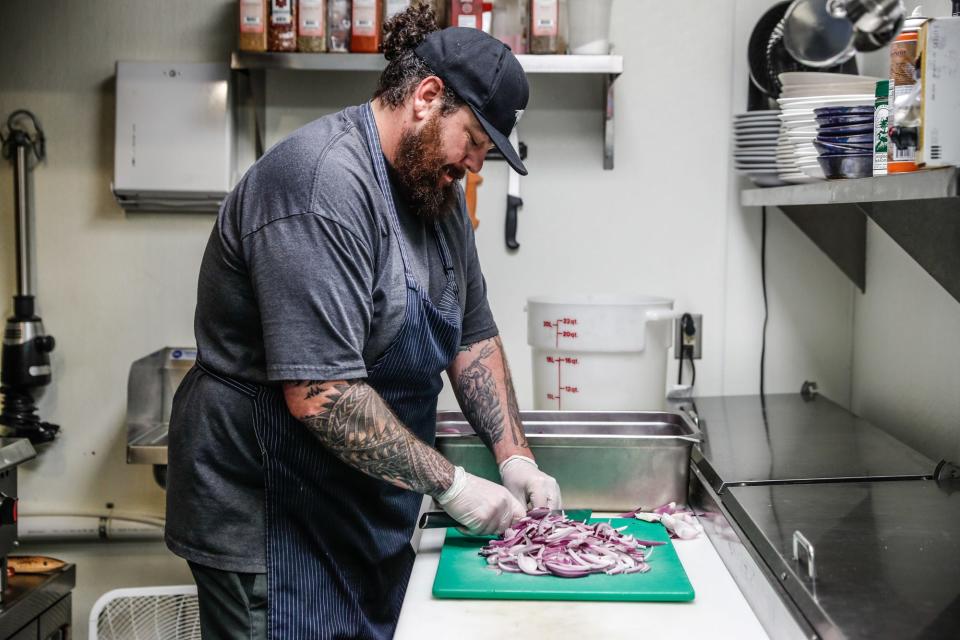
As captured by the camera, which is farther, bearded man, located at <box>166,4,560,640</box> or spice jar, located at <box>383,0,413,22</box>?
spice jar, located at <box>383,0,413,22</box>

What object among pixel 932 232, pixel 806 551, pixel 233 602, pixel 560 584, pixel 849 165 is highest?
pixel 849 165

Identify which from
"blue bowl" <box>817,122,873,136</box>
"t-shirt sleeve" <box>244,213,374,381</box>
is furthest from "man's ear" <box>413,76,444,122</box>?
"blue bowl" <box>817,122,873,136</box>

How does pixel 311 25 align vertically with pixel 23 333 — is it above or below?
Result: above

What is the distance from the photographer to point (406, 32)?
169cm

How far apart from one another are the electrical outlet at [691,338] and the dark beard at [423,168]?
1151mm

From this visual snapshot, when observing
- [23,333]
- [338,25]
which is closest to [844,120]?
[338,25]

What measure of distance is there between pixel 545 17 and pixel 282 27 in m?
0.66

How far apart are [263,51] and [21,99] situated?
0.81m

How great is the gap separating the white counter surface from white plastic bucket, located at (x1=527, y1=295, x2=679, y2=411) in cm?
79

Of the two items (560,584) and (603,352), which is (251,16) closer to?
(603,352)

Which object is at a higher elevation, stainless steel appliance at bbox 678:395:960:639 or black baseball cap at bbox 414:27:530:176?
black baseball cap at bbox 414:27:530:176

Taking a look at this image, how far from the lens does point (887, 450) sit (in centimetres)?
196

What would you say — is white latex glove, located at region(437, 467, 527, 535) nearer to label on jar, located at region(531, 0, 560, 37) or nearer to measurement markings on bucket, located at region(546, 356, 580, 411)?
measurement markings on bucket, located at region(546, 356, 580, 411)

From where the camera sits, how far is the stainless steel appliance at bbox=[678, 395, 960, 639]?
117cm
